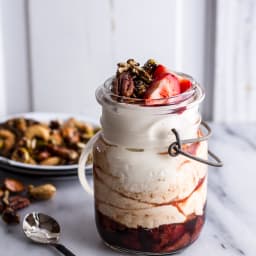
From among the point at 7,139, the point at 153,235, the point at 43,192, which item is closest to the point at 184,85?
the point at 153,235

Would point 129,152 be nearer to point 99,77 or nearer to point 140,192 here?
point 140,192

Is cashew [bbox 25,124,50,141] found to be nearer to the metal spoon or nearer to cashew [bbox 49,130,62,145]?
cashew [bbox 49,130,62,145]

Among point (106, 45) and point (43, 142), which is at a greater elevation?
point (106, 45)

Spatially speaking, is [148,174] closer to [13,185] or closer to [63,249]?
[63,249]

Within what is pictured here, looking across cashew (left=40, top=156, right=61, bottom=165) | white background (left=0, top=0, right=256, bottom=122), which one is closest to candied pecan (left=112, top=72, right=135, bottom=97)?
cashew (left=40, top=156, right=61, bottom=165)

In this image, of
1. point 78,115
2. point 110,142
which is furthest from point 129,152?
point 78,115

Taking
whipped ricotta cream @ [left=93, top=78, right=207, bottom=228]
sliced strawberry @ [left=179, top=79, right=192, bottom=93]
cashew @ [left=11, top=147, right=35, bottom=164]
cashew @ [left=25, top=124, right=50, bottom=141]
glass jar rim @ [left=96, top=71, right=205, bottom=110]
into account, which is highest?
sliced strawberry @ [left=179, top=79, right=192, bottom=93]

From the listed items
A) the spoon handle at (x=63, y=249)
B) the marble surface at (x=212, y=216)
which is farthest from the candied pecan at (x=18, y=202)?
the spoon handle at (x=63, y=249)
